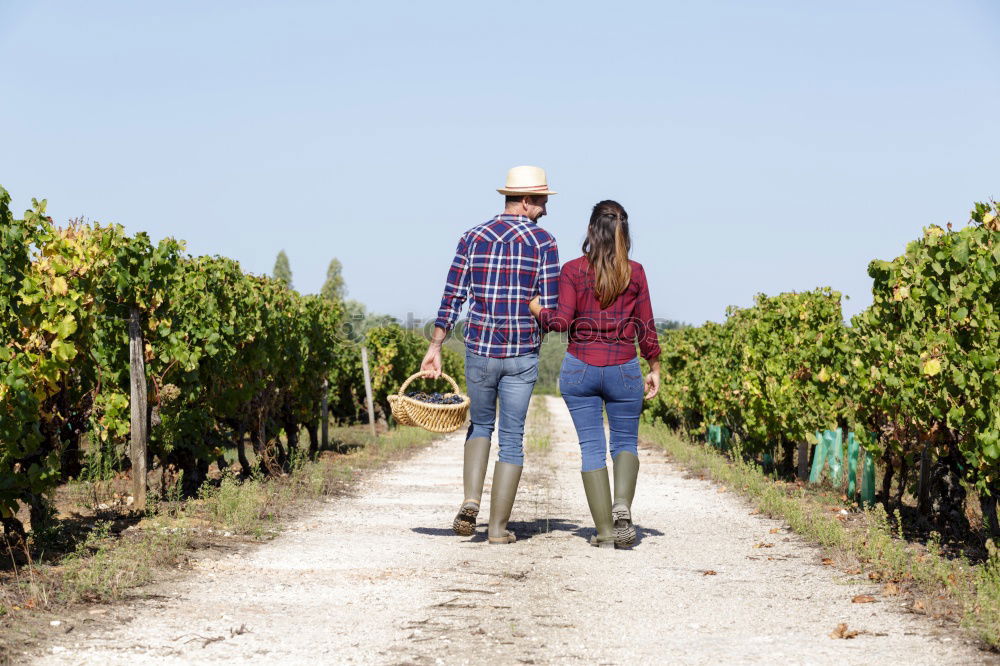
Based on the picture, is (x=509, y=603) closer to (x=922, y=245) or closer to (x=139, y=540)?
(x=139, y=540)

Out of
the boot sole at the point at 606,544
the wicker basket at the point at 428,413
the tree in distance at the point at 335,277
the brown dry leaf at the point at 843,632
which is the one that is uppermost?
the tree in distance at the point at 335,277

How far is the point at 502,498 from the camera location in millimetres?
6711

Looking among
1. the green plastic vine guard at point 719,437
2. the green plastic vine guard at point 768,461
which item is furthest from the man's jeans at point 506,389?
the green plastic vine guard at point 719,437

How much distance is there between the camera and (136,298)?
8.93 m

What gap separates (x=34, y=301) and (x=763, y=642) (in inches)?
170

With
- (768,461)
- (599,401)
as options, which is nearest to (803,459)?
(768,461)

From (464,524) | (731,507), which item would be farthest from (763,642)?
(731,507)

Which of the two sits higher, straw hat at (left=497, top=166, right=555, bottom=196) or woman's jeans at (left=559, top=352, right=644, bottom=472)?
straw hat at (left=497, top=166, right=555, bottom=196)

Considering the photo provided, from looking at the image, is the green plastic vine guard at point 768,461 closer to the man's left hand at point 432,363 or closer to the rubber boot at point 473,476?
the rubber boot at point 473,476

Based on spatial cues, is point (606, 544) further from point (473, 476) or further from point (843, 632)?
point (843, 632)

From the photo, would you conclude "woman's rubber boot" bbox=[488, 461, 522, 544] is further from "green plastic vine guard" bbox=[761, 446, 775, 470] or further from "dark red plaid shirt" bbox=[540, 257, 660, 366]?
"green plastic vine guard" bbox=[761, 446, 775, 470]

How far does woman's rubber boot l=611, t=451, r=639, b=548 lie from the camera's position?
663cm

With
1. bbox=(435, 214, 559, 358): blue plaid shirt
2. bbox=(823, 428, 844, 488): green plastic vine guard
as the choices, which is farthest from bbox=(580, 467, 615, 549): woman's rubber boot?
bbox=(823, 428, 844, 488): green plastic vine guard

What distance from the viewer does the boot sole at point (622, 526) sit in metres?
6.65
